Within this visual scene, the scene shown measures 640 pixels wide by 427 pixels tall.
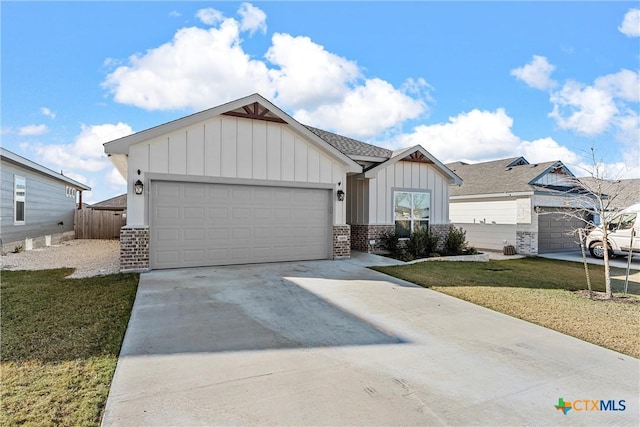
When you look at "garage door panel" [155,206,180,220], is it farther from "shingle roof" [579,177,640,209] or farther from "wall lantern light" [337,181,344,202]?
"shingle roof" [579,177,640,209]

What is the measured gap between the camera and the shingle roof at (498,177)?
639 inches

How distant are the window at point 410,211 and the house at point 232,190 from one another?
184cm

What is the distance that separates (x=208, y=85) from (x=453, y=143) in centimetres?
2074

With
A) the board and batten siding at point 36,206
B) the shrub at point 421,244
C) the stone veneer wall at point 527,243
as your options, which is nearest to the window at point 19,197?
the board and batten siding at point 36,206

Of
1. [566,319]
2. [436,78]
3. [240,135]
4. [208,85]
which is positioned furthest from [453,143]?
[566,319]

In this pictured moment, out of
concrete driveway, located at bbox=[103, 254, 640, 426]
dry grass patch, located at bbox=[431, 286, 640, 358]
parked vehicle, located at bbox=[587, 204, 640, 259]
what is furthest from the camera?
parked vehicle, located at bbox=[587, 204, 640, 259]

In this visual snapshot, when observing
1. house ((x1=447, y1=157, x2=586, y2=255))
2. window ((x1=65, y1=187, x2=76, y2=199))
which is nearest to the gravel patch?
window ((x1=65, y1=187, x2=76, y2=199))

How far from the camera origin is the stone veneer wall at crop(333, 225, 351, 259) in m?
11.0

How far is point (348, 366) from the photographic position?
3.71 metres

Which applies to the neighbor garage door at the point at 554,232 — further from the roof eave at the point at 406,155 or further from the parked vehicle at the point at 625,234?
the roof eave at the point at 406,155

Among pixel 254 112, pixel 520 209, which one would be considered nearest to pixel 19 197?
pixel 254 112

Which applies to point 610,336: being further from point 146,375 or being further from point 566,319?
point 146,375

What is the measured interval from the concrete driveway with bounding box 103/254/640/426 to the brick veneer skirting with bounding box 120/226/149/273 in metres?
2.47

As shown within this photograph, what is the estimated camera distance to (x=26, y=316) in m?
5.07
